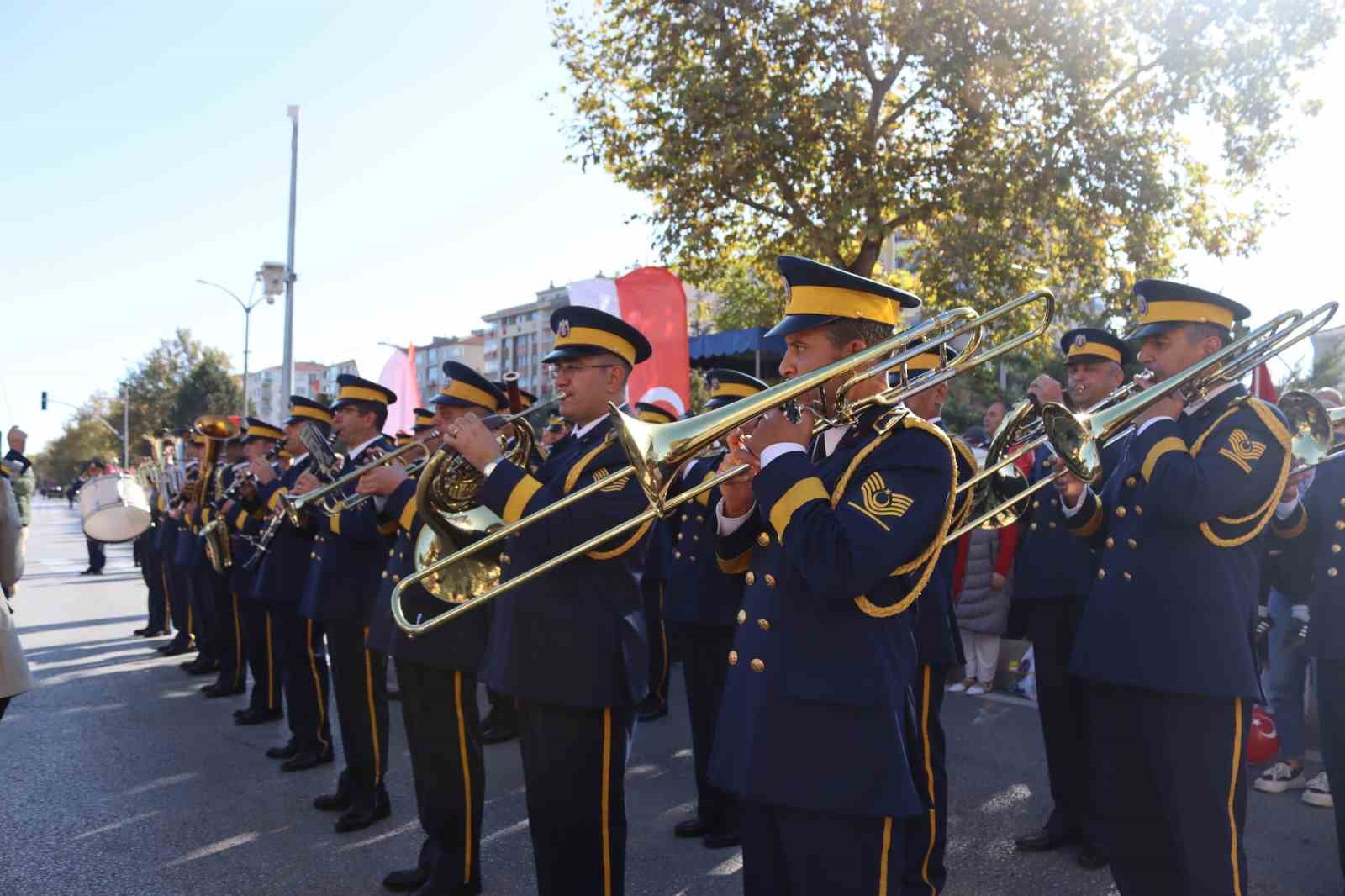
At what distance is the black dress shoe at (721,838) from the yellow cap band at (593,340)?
8.11 ft

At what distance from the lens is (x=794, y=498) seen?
2.47 metres

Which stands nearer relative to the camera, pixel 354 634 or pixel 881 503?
pixel 881 503

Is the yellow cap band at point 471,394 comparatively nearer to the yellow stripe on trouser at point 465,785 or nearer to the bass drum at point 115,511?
the yellow stripe on trouser at point 465,785

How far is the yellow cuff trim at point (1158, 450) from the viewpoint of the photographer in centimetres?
343

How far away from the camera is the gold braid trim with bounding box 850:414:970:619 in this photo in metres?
2.53

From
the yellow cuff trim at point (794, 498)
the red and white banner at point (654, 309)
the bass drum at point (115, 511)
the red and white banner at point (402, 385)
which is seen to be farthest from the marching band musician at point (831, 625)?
the red and white banner at point (402, 385)

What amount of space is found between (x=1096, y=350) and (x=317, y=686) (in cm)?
473

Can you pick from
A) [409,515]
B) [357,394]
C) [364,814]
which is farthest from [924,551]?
[357,394]

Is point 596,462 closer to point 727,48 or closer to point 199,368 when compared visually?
point 727,48

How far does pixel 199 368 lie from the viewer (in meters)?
57.9

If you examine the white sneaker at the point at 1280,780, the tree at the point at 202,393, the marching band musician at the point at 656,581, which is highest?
the tree at the point at 202,393

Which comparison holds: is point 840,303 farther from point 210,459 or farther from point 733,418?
point 210,459

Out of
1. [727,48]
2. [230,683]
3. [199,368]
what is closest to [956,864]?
[230,683]

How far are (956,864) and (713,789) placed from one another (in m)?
1.17
